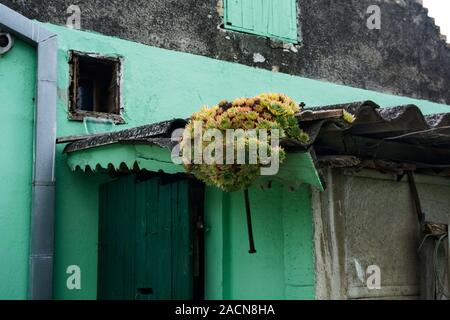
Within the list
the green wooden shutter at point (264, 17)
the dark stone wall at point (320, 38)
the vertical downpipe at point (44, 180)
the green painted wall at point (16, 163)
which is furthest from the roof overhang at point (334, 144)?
the green wooden shutter at point (264, 17)

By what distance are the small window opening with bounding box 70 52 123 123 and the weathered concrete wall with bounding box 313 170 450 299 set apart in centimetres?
287

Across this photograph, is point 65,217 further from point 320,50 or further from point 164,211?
point 320,50

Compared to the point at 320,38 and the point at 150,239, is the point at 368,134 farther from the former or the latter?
the point at 320,38

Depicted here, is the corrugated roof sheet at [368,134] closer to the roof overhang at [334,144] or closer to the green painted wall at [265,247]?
the roof overhang at [334,144]

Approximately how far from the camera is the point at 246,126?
13.6 feet

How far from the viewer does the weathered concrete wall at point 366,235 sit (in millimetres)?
5137

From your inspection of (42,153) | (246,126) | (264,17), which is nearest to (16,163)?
(42,153)

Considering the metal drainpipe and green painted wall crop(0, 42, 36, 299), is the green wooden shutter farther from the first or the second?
green painted wall crop(0, 42, 36, 299)

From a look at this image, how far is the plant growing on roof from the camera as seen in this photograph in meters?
4.14

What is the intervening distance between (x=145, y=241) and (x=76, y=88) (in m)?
1.90

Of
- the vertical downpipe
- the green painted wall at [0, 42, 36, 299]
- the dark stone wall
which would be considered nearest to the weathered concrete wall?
the vertical downpipe

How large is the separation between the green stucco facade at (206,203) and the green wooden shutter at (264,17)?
551 mm

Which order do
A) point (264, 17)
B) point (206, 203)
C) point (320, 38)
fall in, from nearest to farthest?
point (206, 203)
point (264, 17)
point (320, 38)
